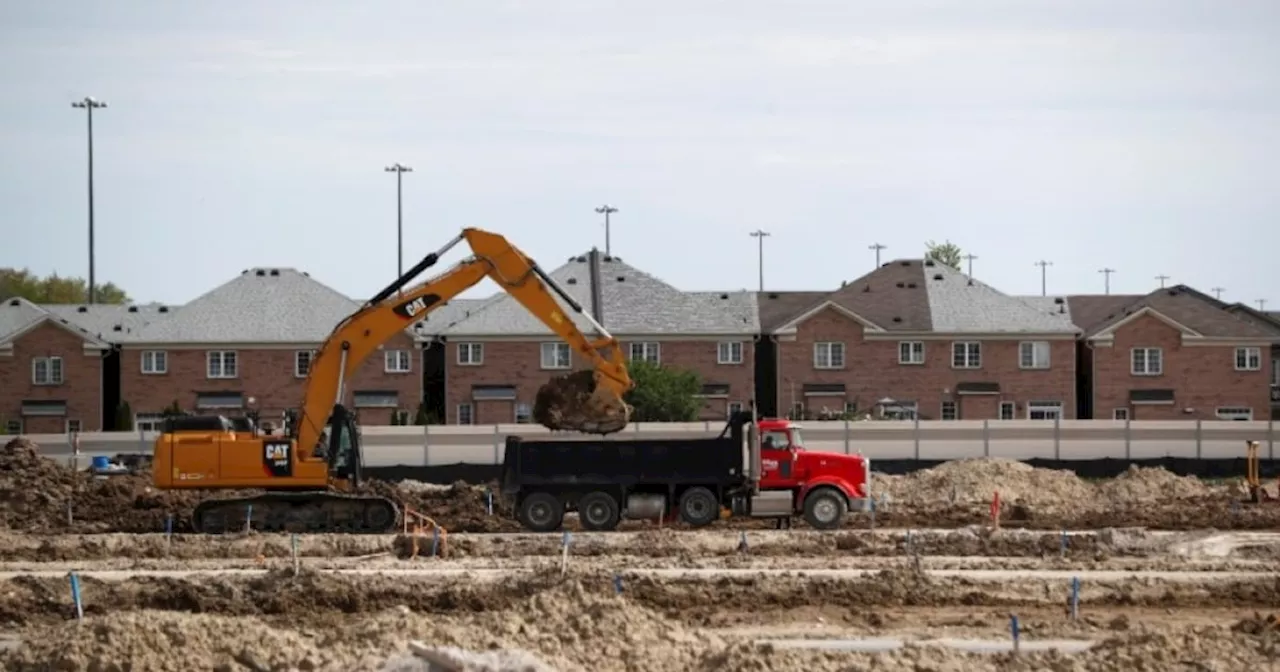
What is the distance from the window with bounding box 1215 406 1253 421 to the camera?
3115 inches

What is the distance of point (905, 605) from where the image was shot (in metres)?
28.1

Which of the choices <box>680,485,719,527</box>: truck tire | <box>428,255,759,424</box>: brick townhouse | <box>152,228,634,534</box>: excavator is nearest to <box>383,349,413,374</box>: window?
<box>428,255,759,424</box>: brick townhouse

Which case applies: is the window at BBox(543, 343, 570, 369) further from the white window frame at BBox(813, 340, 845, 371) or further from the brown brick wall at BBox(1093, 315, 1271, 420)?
the brown brick wall at BBox(1093, 315, 1271, 420)

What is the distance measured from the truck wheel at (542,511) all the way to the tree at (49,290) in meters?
96.6

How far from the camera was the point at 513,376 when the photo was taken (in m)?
78.2

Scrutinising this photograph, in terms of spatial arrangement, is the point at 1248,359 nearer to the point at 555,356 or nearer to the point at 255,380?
the point at 555,356

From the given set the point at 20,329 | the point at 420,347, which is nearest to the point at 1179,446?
the point at 420,347

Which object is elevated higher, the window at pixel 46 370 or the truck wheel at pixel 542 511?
the window at pixel 46 370

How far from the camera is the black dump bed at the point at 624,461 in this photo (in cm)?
3753

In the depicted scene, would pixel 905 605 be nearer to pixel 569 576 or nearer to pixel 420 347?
pixel 569 576

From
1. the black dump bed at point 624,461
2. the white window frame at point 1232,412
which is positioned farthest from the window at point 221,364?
the black dump bed at point 624,461

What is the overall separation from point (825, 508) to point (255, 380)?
44.3 m

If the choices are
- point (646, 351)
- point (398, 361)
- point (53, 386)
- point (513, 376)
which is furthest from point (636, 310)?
point (53, 386)

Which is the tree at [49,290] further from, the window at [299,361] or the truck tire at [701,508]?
the truck tire at [701,508]
